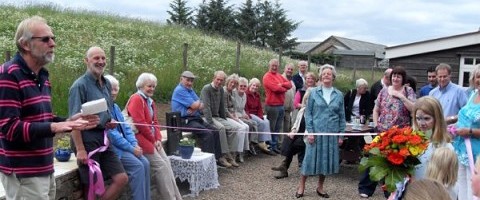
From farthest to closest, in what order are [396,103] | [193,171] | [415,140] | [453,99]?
[193,171], [396,103], [453,99], [415,140]

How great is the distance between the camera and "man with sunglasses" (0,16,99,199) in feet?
9.72

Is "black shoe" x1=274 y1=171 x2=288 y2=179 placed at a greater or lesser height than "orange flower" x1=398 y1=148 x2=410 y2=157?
lesser

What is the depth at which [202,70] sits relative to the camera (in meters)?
14.6

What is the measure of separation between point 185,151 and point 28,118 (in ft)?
12.9

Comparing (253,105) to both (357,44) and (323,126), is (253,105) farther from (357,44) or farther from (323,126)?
(357,44)

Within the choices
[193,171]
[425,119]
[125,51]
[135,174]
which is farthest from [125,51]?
[425,119]

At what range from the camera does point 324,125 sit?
6586 mm

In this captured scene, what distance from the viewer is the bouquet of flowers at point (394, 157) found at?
3.19 metres

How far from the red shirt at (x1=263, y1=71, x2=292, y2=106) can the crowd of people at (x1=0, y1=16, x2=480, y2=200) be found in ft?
0.07

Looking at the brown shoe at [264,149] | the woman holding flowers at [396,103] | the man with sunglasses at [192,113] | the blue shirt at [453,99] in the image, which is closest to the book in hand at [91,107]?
the man with sunglasses at [192,113]

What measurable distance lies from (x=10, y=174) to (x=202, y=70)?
11.5 m

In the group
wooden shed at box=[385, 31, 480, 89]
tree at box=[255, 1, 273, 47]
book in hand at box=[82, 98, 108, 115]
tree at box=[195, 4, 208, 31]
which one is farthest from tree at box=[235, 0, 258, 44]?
book in hand at box=[82, 98, 108, 115]

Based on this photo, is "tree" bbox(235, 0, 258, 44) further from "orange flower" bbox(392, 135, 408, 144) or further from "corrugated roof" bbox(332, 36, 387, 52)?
"orange flower" bbox(392, 135, 408, 144)

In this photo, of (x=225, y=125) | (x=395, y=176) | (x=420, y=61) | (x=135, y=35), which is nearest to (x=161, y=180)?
(x=225, y=125)
